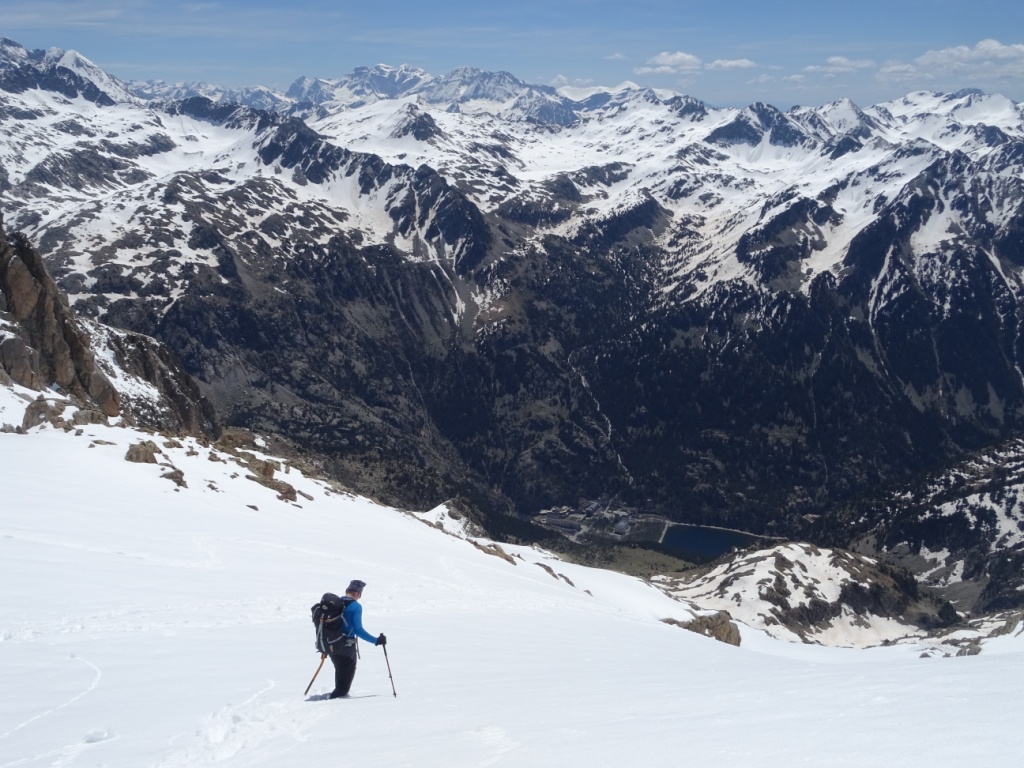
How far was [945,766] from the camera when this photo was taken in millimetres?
10469

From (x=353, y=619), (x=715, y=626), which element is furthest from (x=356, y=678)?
(x=715, y=626)

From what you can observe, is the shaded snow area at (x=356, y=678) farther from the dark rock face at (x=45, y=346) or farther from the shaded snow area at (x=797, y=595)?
the shaded snow area at (x=797, y=595)

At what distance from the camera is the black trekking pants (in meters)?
17.8

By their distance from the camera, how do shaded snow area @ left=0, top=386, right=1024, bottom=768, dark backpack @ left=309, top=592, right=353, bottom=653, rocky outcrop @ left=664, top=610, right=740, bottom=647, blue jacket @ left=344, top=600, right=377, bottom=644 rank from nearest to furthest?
shaded snow area @ left=0, top=386, right=1024, bottom=768 < dark backpack @ left=309, top=592, right=353, bottom=653 < blue jacket @ left=344, top=600, right=377, bottom=644 < rocky outcrop @ left=664, top=610, right=740, bottom=647

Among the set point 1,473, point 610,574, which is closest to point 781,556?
point 610,574

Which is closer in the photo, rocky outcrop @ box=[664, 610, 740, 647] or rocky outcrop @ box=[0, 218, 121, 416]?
rocky outcrop @ box=[664, 610, 740, 647]

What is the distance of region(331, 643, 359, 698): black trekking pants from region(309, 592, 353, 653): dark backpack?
249 mm

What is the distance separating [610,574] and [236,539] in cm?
5455

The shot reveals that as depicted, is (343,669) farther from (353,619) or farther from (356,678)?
(356,678)

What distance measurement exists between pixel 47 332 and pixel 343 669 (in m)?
65.4

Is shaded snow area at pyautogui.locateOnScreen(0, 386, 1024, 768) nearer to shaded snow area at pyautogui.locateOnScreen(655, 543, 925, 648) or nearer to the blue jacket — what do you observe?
the blue jacket

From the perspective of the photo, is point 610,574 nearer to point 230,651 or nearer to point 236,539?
point 236,539

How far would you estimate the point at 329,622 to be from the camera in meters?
18.1

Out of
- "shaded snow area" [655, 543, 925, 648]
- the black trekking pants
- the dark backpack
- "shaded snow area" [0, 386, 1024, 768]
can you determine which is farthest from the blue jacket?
"shaded snow area" [655, 543, 925, 648]
